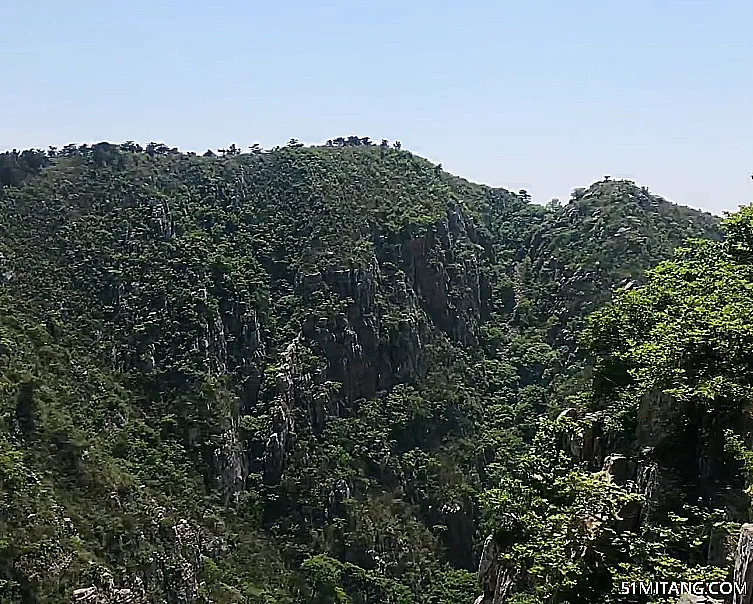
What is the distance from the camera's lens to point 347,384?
6788cm

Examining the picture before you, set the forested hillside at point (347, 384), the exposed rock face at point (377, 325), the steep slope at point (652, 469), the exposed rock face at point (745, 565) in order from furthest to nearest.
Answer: the exposed rock face at point (377, 325)
the forested hillside at point (347, 384)
the steep slope at point (652, 469)
the exposed rock face at point (745, 565)

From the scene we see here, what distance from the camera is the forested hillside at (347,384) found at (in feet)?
64.4

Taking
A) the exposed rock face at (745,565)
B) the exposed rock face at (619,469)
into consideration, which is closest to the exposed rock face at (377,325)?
the exposed rock face at (619,469)

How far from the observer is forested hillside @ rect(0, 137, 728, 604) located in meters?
19.6

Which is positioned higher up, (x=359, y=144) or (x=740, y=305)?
(x=359, y=144)

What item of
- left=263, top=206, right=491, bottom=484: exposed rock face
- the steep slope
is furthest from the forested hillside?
left=263, top=206, right=491, bottom=484: exposed rock face

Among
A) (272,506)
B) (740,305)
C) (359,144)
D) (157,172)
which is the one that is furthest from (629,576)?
(359,144)

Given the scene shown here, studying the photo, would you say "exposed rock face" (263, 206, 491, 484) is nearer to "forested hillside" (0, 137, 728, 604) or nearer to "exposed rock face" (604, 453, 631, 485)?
"forested hillside" (0, 137, 728, 604)

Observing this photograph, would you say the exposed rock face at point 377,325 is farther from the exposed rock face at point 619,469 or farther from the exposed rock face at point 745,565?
the exposed rock face at point 745,565

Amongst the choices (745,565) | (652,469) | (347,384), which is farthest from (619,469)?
(347,384)

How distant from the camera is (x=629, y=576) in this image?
14.6m

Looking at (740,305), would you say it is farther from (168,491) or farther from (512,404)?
(512,404)

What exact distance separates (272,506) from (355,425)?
1079 centimetres

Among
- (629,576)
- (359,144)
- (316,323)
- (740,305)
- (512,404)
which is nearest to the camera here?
(629,576)
